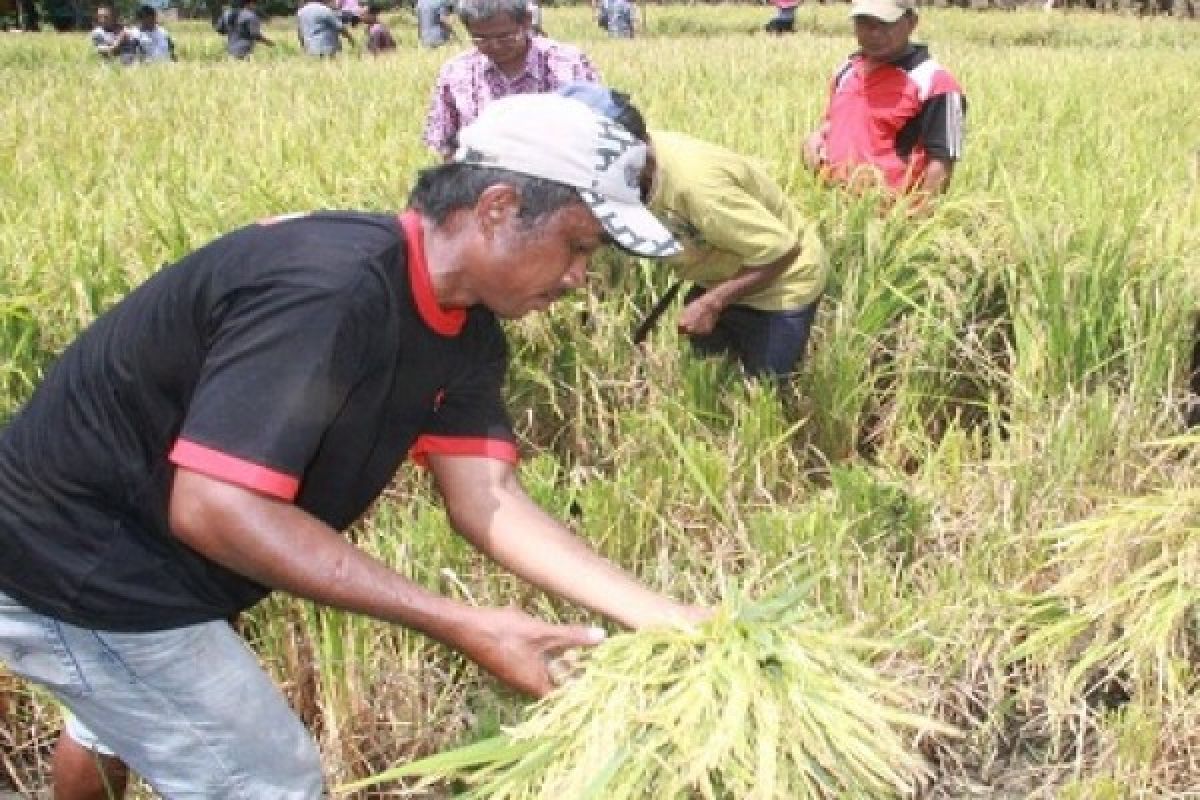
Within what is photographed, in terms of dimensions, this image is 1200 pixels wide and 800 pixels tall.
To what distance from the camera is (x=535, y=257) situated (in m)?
1.46

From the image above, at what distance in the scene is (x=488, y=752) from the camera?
4.64ft

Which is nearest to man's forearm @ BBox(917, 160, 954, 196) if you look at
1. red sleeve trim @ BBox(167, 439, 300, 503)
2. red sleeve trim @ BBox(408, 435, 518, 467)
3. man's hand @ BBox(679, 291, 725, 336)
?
man's hand @ BBox(679, 291, 725, 336)

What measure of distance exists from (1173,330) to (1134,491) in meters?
0.46

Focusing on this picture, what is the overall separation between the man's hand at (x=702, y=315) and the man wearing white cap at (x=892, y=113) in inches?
27.2

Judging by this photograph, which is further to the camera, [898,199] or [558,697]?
[898,199]

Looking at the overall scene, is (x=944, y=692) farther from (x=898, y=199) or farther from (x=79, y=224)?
(x=79, y=224)

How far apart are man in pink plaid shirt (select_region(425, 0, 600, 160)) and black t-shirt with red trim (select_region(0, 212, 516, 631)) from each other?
2.08m

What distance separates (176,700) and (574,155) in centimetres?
81

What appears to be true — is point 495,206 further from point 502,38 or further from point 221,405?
point 502,38

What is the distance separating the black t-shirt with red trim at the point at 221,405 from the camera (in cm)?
130

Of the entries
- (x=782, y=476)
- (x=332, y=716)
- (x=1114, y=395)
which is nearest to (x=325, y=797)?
(x=332, y=716)

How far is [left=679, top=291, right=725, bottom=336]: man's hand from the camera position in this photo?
284 cm

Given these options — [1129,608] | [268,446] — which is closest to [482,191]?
[268,446]

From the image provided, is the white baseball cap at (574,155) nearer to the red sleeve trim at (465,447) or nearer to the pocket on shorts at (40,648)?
the red sleeve trim at (465,447)
